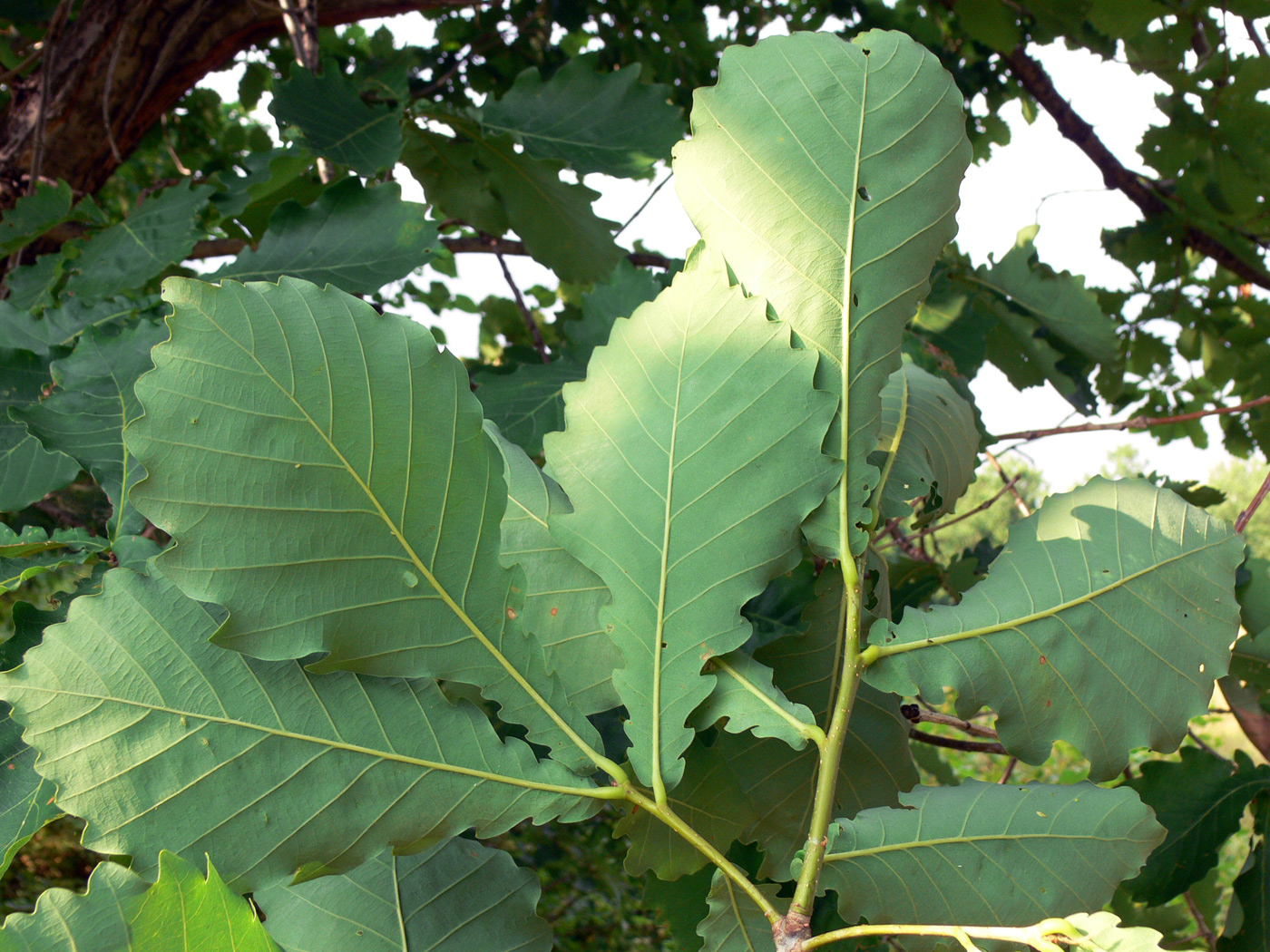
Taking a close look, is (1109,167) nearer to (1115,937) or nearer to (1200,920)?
(1200,920)

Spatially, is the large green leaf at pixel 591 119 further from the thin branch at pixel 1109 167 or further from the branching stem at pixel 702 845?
the thin branch at pixel 1109 167

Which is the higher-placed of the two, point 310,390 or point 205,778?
point 310,390

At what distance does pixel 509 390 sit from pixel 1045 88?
4.66 ft

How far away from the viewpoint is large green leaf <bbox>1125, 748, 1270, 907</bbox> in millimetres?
827

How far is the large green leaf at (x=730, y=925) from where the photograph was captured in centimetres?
43

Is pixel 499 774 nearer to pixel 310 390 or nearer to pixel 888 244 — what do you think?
pixel 310 390

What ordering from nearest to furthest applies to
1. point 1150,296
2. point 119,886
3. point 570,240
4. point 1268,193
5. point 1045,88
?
1. point 119,886
2. point 570,240
3. point 1268,193
4. point 1045,88
5. point 1150,296

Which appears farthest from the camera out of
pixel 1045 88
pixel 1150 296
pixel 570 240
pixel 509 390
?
pixel 1150 296

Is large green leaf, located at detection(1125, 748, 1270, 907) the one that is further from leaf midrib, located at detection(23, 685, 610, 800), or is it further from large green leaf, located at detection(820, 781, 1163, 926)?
leaf midrib, located at detection(23, 685, 610, 800)

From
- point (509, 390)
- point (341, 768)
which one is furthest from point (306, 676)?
point (509, 390)

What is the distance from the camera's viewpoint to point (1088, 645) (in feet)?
1.36

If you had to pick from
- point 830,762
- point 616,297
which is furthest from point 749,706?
point 616,297

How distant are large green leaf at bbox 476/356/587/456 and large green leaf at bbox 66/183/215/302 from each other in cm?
39

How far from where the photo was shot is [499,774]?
1.28 ft
